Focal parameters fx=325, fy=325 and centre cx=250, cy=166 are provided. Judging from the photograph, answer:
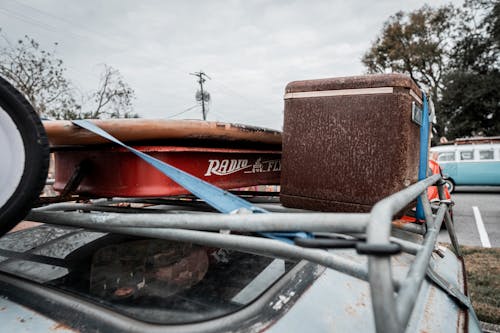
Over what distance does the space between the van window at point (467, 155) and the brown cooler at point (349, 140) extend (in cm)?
1208

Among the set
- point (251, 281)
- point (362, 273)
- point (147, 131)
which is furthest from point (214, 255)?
point (362, 273)

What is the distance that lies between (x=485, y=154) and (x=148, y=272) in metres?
13.3

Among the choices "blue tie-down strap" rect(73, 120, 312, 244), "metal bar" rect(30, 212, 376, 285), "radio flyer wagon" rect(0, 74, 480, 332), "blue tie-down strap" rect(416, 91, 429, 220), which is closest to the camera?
"radio flyer wagon" rect(0, 74, 480, 332)

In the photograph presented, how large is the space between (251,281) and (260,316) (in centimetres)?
20

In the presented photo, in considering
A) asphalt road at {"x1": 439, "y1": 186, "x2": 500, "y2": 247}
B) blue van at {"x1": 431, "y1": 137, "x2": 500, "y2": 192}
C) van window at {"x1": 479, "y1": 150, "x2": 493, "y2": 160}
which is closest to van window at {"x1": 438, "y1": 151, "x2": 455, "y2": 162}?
blue van at {"x1": 431, "y1": 137, "x2": 500, "y2": 192}

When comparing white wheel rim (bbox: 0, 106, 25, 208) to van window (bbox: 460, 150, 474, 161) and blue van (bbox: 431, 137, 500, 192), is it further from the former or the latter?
van window (bbox: 460, 150, 474, 161)

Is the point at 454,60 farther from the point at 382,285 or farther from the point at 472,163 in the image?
Answer: the point at 382,285

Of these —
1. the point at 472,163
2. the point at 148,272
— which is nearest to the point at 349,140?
the point at 148,272

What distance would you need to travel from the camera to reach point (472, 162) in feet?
37.6

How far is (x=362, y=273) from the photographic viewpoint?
64 centimetres

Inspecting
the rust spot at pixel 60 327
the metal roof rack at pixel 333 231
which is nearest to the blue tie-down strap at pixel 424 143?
the metal roof rack at pixel 333 231

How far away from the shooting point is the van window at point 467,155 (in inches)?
454

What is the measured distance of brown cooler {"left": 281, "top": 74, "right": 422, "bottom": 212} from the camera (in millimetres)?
1361

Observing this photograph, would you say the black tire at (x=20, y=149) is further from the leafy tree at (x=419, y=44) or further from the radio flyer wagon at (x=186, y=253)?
the leafy tree at (x=419, y=44)
